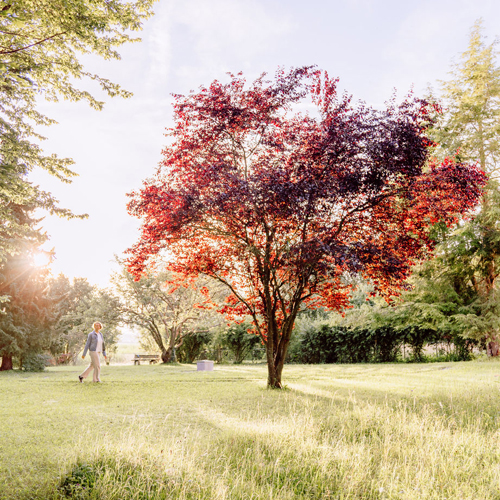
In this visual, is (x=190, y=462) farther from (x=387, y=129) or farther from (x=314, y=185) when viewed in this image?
(x=387, y=129)

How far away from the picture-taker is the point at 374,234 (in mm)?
9453

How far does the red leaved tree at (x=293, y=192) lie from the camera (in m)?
8.16

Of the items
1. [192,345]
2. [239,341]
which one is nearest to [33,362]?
[192,345]

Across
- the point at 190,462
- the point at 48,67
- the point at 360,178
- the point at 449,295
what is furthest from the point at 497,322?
the point at 48,67

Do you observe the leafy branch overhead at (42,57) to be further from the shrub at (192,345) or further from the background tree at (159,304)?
the shrub at (192,345)

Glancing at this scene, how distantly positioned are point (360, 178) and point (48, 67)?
6101mm

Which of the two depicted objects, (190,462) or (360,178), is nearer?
(190,462)

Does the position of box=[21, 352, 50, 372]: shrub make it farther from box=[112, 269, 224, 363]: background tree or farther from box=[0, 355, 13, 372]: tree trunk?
box=[112, 269, 224, 363]: background tree

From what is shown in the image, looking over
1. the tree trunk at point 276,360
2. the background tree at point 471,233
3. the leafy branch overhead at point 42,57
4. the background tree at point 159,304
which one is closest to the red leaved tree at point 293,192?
the tree trunk at point 276,360

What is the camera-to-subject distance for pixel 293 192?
7.85 m

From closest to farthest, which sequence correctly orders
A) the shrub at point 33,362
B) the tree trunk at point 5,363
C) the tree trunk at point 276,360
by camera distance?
the tree trunk at point 276,360 → the shrub at point 33,362 → the tree trunk at point 5,363

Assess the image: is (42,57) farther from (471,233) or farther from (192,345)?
(192,345)

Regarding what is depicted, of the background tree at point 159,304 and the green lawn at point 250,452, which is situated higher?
the background tree at point 159,304

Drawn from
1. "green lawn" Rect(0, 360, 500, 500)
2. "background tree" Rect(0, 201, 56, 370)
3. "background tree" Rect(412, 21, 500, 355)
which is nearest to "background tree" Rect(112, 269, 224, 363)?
"background tree" Rect(0, 201, 56, 370)
